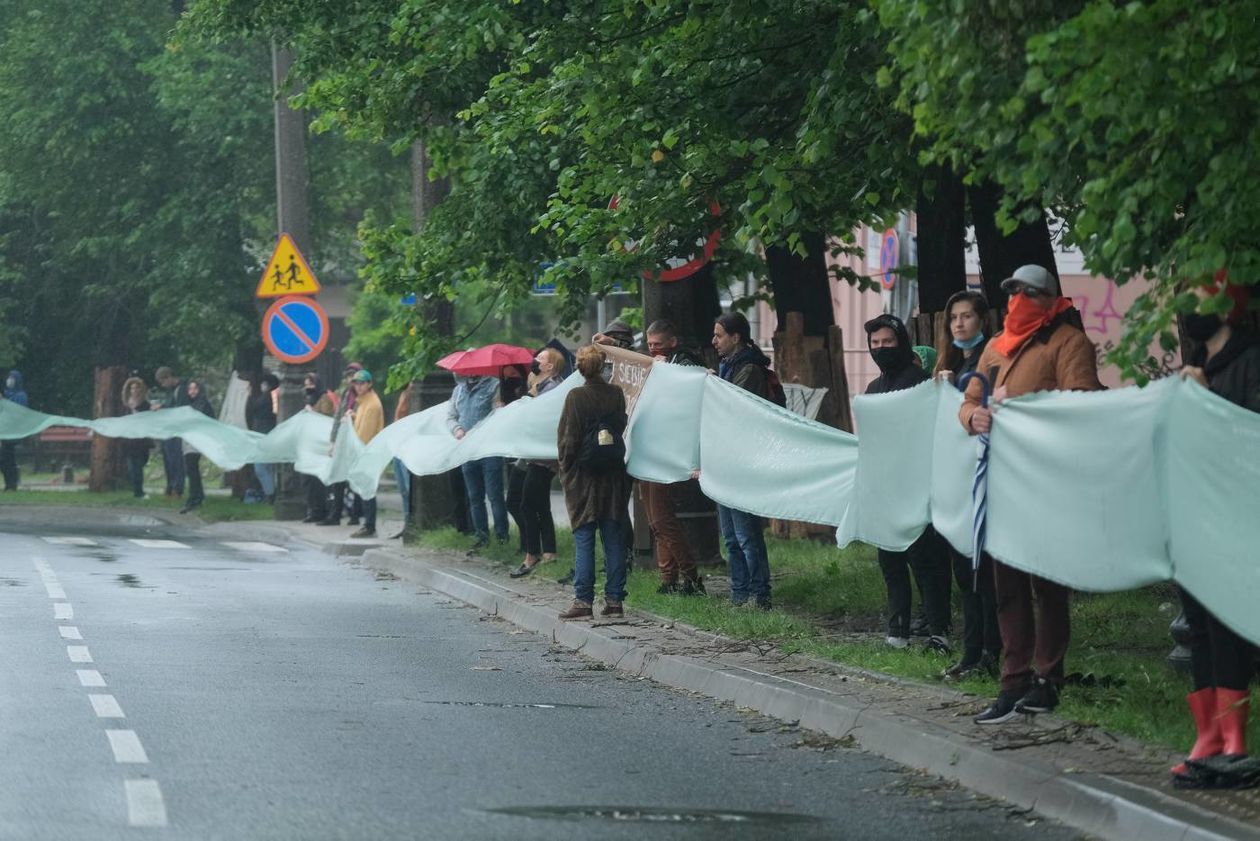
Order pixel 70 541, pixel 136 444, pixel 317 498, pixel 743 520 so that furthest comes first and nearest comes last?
pixel 136 444, pixel 317 498, pixel 70 541, pixel 743 520

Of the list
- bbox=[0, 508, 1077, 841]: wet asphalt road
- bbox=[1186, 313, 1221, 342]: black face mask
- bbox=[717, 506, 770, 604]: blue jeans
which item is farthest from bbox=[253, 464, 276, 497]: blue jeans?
bbox=[1186, 313, 1221, 342]: black face mask

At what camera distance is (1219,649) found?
803 cm

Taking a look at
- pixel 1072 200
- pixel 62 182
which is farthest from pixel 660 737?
pixel 62 182

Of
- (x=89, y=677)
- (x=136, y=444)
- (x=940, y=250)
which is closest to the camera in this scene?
(x=89, y=677)

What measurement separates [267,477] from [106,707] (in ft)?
72.3

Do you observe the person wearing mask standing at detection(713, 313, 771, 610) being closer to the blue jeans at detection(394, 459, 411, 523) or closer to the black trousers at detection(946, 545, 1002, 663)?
the black trousers at detection(946, 545, 1002, 663)

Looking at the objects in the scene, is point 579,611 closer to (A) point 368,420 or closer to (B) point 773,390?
(B) point 773,390

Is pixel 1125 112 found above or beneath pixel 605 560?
above

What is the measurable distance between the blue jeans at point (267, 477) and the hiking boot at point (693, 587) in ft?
56.9

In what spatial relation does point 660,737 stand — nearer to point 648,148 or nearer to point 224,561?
point 648,148

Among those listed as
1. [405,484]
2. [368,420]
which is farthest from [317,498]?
[405,484]

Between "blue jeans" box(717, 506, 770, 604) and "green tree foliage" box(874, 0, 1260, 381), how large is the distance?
5791 mm

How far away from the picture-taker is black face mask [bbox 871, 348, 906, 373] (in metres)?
12.1

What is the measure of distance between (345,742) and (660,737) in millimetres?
1431
